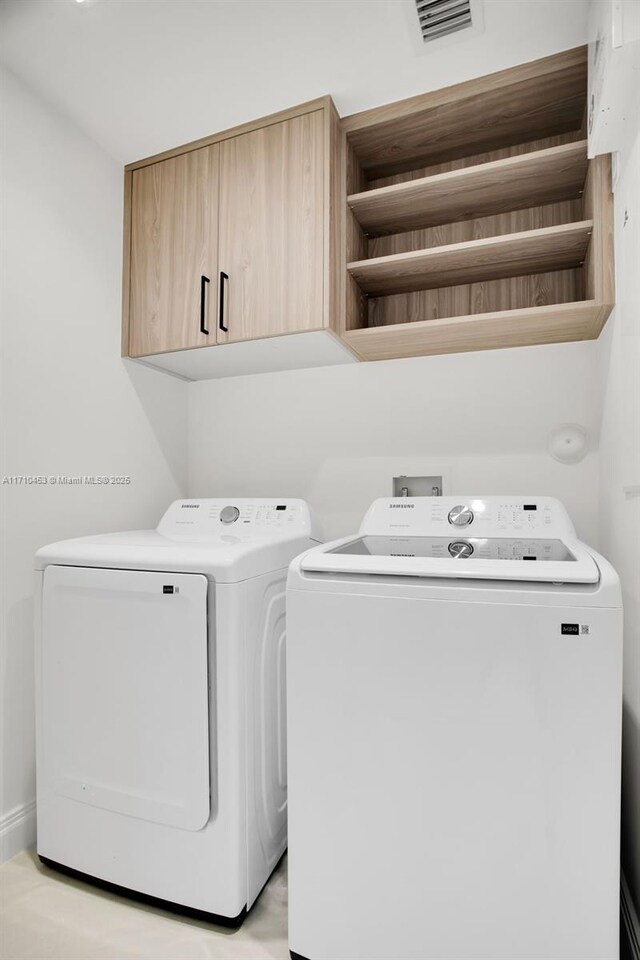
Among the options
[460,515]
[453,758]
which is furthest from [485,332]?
[453,758]

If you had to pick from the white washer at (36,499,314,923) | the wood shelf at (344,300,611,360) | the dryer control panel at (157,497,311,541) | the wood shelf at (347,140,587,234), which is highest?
the wood shelf at (347,140,587,234)

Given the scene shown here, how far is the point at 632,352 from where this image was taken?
49.7 inches

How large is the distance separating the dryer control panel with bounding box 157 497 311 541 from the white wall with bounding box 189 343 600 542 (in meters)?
0.32

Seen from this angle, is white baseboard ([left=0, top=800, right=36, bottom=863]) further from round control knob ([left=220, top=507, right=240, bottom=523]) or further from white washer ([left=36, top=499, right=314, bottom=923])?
round control knob ([left=220, top=507, right=240, bottom=523])

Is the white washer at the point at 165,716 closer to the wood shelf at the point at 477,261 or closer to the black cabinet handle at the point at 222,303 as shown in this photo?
the black cabinet handle at the point at 222,303

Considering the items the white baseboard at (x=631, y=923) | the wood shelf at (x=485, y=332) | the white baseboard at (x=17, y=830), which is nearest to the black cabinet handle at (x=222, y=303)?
the wood shelf at (x=485, y=332)

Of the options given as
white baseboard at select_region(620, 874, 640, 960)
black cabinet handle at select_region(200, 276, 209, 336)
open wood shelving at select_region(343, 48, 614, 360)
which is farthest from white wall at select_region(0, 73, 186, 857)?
white baseboard at select_region(620, 874, 640, 960)

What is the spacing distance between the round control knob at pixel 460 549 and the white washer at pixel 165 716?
52 centimetres

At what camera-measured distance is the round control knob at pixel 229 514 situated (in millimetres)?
1970

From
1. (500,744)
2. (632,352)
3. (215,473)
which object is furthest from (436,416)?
(500,744)

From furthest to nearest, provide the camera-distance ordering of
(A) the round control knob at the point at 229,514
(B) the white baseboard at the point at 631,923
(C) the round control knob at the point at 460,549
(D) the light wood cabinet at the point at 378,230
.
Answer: (A) the round control knob at the point at 229,514
(D) the light wood cabinet at the point at 378,230
(C) the round control knob at the point at 460,549
(B) the white baseboard at the point at 631,923

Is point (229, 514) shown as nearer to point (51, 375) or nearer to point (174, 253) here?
point (51, 375)

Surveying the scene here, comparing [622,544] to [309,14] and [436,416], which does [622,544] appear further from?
[309,14]

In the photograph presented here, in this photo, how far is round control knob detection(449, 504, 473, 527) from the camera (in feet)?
5.47
